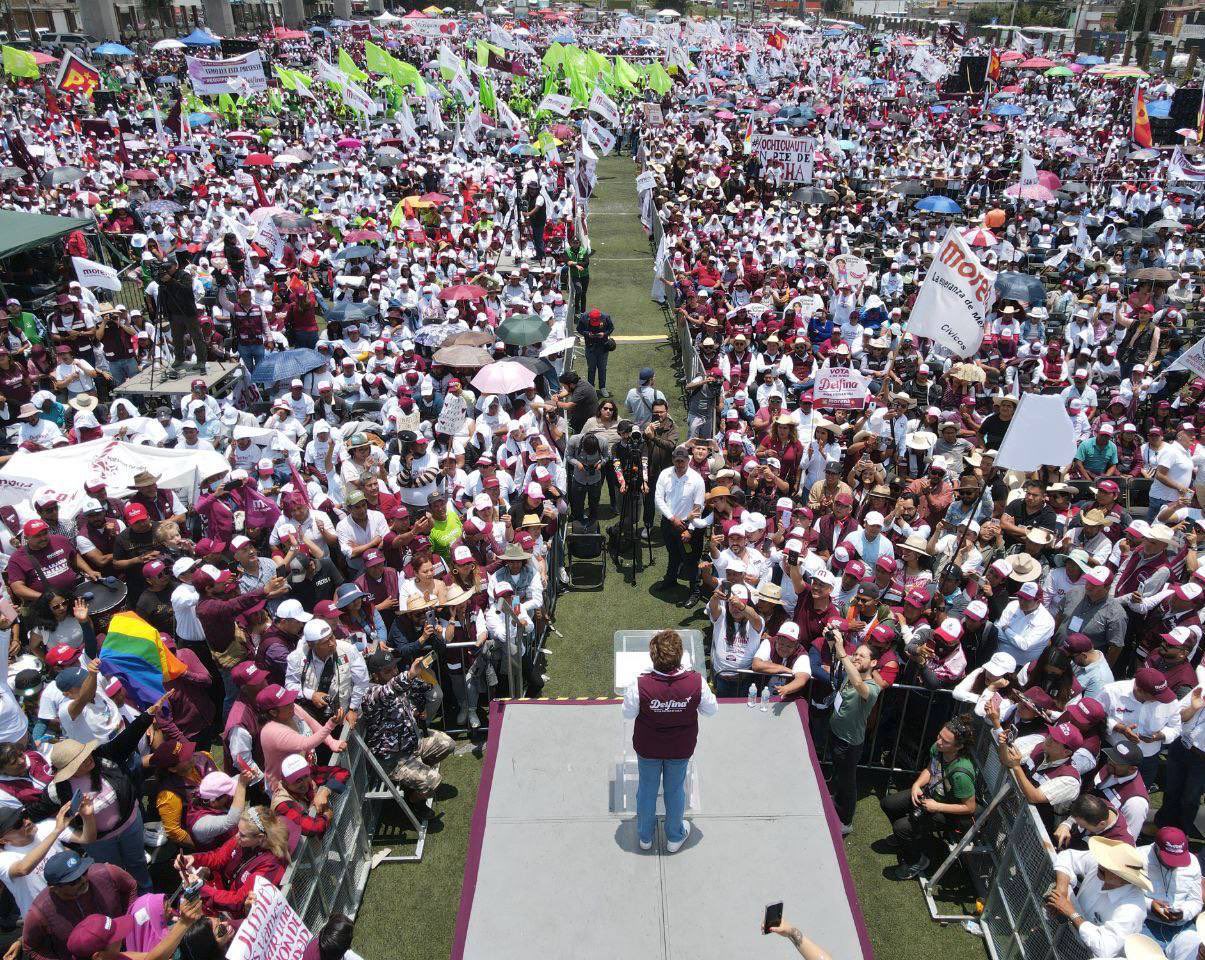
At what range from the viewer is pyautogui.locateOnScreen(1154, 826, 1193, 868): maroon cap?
4.66m

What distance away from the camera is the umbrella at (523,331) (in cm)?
1241

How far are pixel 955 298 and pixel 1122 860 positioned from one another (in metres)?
6.49

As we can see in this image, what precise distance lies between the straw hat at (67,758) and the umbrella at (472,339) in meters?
8.17

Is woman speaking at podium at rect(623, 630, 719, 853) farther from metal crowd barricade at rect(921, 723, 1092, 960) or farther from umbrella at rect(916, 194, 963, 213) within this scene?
umbrella at rect(916, 194, 963, 213)

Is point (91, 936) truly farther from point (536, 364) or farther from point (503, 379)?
point (536, 364)

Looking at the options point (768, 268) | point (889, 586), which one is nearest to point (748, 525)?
point (889, 586)

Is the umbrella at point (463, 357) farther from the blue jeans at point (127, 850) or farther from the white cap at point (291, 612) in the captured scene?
the blue jeans at point (127, 850)

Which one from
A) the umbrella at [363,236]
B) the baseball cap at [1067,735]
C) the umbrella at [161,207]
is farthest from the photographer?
the umbrella at [161,207]

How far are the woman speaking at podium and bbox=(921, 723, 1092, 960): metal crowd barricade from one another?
2233mm

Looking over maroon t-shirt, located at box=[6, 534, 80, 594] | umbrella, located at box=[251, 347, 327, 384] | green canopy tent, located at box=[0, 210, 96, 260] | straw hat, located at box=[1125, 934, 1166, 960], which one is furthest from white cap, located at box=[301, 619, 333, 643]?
green canopy tent, located at box=[0, 210, 96, 260]

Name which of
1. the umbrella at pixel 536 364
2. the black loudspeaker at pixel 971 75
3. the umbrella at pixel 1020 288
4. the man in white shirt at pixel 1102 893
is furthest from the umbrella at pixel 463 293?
the black loudspeaker at pixel 971 75

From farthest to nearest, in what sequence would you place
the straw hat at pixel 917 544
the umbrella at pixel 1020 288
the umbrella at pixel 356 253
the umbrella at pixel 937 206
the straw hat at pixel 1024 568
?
the umbrella at pixel 937 206 → the umbrella at pixel 356 253 → the umbrella at pixel 1020 288 → the straw hat at pixel 917 544 → the straw hat at pixel 1024 568

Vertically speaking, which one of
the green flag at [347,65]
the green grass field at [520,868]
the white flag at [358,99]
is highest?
the green flag at [347,65]

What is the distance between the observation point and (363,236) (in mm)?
18312
